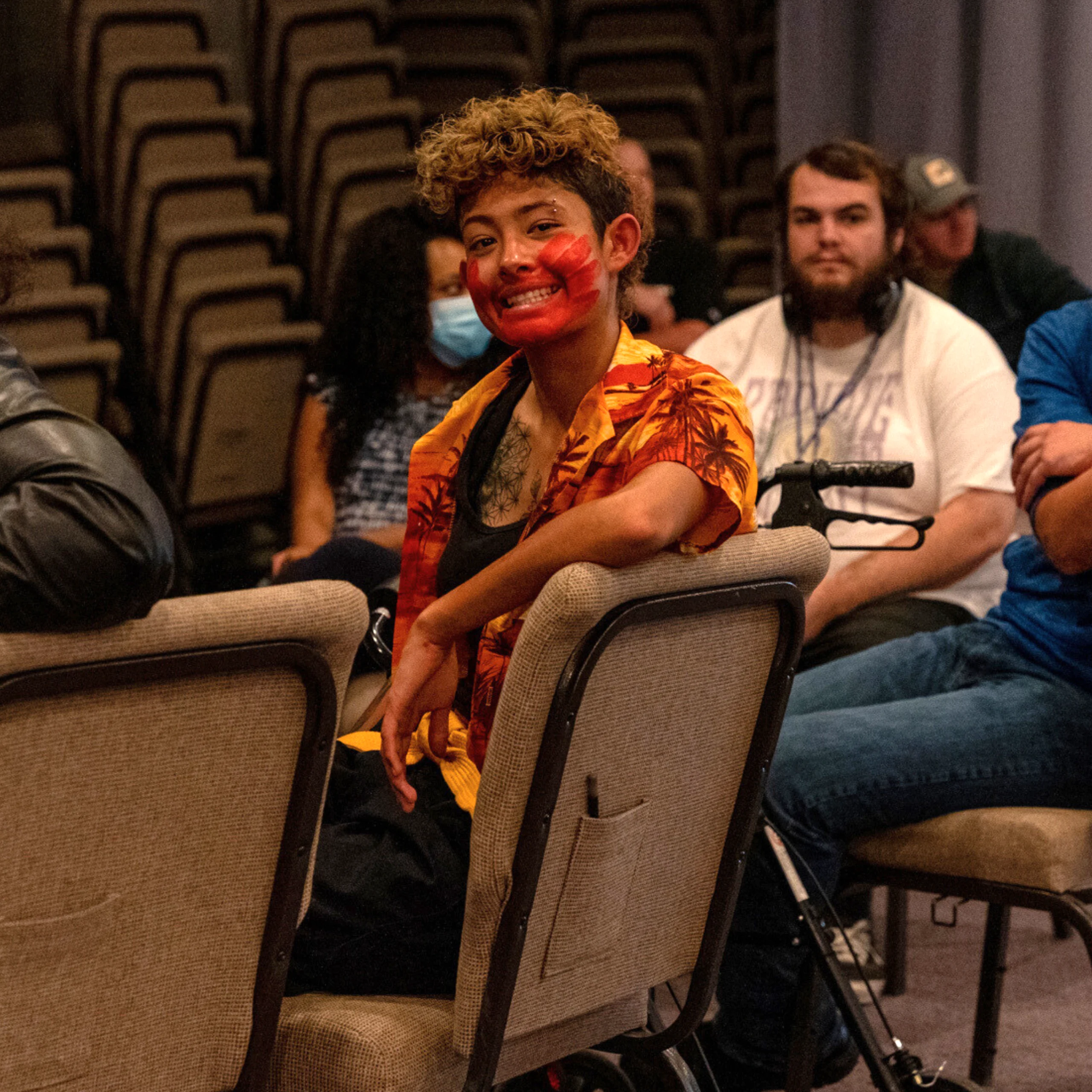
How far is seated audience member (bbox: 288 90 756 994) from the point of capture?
139 cm

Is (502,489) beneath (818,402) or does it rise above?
above

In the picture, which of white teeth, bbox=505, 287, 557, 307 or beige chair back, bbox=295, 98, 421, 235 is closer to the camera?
white teeth, bbox=505, 287, 557, 307

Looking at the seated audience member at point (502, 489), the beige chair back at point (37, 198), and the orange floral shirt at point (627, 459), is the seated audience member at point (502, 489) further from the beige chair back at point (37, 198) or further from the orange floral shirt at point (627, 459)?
the beige chair back at point (37, 198)

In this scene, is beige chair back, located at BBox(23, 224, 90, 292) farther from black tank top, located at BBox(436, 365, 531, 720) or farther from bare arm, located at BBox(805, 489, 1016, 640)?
black tank top, located at BBox(436, 365, 531, 720)

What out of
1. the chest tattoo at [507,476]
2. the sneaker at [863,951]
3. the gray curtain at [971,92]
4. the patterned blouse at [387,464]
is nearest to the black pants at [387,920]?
the chest tattoo at [507,476]

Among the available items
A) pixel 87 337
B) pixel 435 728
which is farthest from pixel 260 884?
pixel 87 337

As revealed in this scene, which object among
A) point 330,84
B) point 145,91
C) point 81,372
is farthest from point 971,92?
point 81,372

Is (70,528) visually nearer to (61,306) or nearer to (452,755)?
(452,755)

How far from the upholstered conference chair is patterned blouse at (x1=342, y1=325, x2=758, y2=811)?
68mm

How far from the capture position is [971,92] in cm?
443

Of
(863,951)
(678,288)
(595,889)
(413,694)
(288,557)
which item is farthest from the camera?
(678,288)

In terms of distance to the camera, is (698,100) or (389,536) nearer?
(389,536)

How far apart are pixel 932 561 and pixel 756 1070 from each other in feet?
3.38

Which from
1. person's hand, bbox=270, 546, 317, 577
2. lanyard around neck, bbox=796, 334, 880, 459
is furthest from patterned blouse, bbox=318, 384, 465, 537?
lanyard around neck, bbox=796, 334, 880, 459
